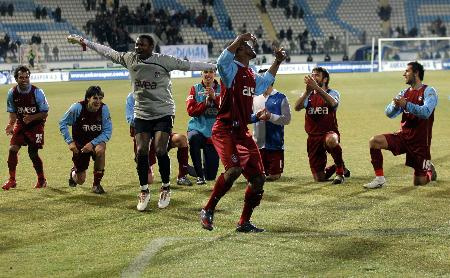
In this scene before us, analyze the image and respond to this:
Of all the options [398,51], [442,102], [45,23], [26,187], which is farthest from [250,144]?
[45,23]

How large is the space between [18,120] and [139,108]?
290cm

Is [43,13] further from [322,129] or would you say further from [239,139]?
[239,139]

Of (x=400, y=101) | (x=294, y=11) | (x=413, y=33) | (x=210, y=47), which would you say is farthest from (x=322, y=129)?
(x=294, y=11)

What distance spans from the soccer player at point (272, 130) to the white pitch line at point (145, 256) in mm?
4419

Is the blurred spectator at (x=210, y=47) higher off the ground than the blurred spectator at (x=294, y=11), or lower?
lower

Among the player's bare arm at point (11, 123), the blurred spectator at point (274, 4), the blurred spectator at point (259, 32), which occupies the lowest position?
the player's bare arm at point (11, 123)

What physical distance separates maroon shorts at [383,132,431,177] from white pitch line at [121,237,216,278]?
14.1 ft

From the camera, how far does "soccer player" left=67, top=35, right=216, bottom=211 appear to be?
33.3 ft

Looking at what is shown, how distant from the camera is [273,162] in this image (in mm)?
12703

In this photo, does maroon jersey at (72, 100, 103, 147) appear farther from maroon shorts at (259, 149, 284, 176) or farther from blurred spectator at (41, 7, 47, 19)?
blurred spectator at (41, 7, 47, 19)

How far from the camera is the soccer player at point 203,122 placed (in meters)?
12.3

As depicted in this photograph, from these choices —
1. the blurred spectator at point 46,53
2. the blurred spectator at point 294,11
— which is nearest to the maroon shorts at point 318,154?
the blurred spectator at point 46,53

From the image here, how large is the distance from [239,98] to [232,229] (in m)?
1.37

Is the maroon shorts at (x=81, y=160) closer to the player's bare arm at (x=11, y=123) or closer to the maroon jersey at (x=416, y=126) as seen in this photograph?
the player's bare arm at (x=11, y=123)
